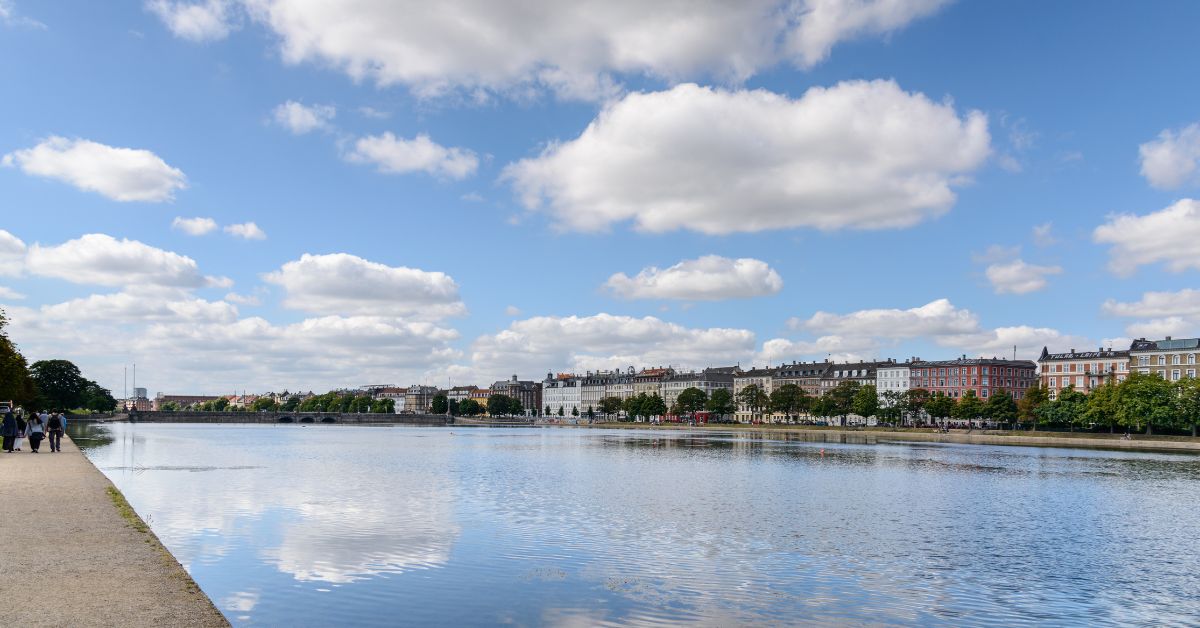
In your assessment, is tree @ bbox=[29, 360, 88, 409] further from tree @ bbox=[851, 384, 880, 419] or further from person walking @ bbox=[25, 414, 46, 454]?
tree @ bbox=[851, 384, 880, 419]

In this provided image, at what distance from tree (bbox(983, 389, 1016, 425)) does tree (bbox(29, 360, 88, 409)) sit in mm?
163645

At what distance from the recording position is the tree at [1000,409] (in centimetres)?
15550

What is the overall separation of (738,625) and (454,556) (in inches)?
329

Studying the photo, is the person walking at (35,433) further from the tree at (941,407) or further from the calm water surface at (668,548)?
the tree at (941,407)

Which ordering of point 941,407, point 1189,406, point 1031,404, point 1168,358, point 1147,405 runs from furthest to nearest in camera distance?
point 941,407 → point 1168,358 → point 1031,404 → point 1147,405 → point 1189,406

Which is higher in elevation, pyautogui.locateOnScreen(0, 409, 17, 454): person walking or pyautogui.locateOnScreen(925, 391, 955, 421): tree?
pyautogui.locateOnScreen(0, 409, 17, 454): person walking

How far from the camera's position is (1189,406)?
112000mm

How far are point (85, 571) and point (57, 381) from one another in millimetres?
187293

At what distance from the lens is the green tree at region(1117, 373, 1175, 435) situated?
114m

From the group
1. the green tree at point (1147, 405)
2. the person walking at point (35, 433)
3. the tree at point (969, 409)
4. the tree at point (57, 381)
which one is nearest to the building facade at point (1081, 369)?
the tree at point (969, 409)

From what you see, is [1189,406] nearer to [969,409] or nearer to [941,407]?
[969,409]

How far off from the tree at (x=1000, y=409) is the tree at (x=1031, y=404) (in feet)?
4.28

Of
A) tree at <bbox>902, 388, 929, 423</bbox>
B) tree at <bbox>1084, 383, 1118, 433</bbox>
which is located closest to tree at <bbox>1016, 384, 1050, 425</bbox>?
tree at <bbox>1084, 383, 1118, 433</bbox>

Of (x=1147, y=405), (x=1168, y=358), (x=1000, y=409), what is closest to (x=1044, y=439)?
(x=1147, y=405)
